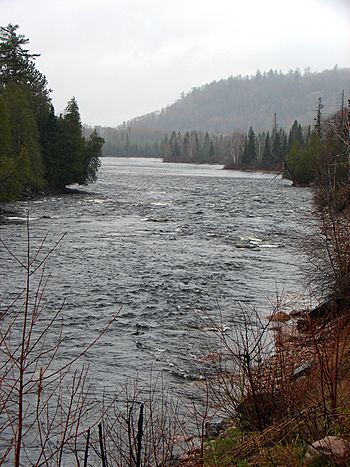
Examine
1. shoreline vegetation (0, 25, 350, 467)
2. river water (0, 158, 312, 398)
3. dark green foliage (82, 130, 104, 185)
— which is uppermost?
dark green foliage (82, 130, 104, 185)

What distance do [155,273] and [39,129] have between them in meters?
37.5

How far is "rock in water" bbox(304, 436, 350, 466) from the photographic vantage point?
4188 millimetres

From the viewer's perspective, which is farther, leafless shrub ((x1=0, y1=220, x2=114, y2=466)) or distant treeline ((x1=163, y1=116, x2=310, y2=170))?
distant treeline ((x1=163, y1=116, x2=310, y2=170))

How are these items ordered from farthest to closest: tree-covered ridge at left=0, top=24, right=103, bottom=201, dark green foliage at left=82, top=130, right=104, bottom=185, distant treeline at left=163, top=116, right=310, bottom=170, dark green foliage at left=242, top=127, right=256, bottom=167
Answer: distant treeline at left=163, top=116, right=310, bottom=170, dark green foliage at left=242, top=127, right=256, bottom=167, dark green foliage at left=82, top=130, right=104, bottom=185, tree-covered ridge at left=0, top=24, right=103, bottom=201

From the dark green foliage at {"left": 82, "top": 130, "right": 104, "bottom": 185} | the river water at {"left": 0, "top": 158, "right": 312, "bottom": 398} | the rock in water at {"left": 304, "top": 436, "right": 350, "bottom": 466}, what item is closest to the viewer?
the rock in water at {"left": 304, "top": 436, "right": 350, "bottom": 466}

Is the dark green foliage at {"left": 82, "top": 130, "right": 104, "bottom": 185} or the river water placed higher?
the dark green foliage at {"left": 82, "top": 130, "right": 104, "bottom": 185}

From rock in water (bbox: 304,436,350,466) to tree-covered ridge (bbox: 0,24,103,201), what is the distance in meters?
36.6

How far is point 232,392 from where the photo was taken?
7.31 meters

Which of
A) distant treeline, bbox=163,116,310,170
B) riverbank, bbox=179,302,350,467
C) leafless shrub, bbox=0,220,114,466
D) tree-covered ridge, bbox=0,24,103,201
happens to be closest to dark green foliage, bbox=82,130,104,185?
tree-covered ridge, bbox=0,24,103,201

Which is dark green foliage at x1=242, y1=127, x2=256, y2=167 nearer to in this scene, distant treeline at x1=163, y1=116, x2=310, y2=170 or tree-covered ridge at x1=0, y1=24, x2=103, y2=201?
distant treeline at x1=163, y1=116, x2=310, y2=170

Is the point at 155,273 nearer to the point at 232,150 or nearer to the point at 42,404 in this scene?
the point at 42,404

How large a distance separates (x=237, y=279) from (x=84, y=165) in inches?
1505

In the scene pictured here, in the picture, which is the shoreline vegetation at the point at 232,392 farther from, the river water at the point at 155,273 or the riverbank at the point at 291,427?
the river water at the point at 155,273

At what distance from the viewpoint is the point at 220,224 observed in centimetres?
2962
